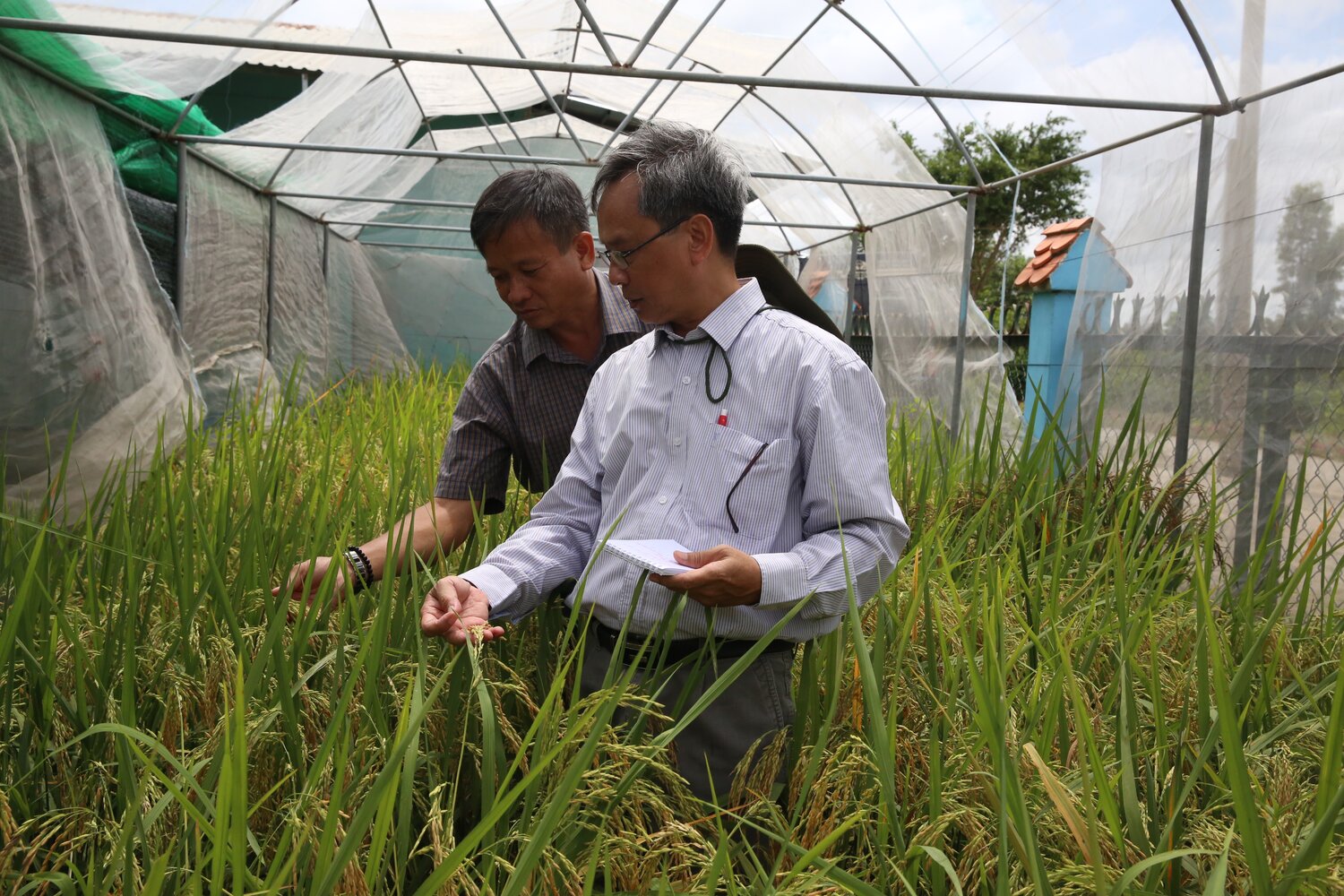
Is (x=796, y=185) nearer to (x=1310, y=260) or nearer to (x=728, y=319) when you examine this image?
(x=1310, y=260)

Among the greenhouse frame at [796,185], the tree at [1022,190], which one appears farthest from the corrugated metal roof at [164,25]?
the tree at [1022,190]

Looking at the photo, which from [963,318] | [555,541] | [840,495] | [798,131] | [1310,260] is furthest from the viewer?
[798,131]

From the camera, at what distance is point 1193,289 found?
3.31 metres

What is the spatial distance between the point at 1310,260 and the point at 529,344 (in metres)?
2.24

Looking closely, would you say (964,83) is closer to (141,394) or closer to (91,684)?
(141,394)

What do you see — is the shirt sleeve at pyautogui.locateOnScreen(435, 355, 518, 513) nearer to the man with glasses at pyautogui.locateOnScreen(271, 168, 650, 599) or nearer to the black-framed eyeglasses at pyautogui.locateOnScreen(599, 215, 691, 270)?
the man with glasses at pyautogui.locateOnScreen(271, 168, 650, 599)

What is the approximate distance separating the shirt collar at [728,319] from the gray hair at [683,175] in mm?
72

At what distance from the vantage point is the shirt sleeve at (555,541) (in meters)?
1.42

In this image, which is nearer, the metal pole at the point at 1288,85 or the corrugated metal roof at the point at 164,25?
the metal pole at the point at 1288,85

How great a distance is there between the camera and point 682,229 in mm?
1405

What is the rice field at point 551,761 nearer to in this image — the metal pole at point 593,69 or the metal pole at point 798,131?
the metal pole at point 593,69

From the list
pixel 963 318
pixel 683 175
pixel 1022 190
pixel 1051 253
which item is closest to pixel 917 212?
pixel 963 318

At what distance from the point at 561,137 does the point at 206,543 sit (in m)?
10.9

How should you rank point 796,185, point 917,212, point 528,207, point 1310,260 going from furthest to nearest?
point 796,185
point 917,212
point 1310,260
point 528,207
